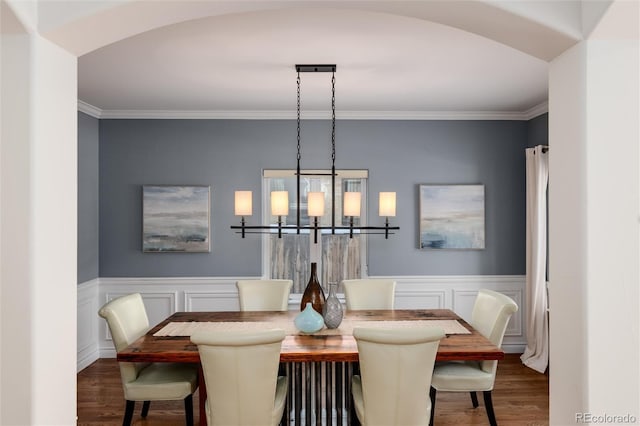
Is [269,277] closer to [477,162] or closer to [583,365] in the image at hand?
[477,162]

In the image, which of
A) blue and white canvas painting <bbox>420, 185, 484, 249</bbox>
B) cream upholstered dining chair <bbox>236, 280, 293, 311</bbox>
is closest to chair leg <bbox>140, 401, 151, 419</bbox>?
cream upholstered dining chair <bbox>236, 280, 293, 311</bbox>

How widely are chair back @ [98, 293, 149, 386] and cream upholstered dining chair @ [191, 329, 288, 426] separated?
783 mm

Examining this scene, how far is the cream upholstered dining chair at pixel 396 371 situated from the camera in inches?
90.3

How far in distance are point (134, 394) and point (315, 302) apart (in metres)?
1.27

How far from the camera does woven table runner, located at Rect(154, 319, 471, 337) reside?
300 cm

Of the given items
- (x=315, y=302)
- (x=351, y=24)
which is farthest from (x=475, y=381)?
(x=351, y=24)

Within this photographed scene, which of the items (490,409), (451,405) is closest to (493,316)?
(490,409)

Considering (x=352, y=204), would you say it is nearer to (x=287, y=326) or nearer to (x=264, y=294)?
(x=287, y=326)

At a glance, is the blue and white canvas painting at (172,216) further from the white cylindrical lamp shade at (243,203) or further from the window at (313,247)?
the white cylindrical lamp shade at (243,203)

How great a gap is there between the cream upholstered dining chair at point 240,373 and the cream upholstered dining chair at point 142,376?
56 centimetres

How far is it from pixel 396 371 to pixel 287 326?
1024mm

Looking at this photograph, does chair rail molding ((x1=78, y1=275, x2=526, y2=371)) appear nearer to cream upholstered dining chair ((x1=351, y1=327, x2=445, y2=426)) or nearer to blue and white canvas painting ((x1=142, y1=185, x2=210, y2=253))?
blue and white canvas painting ((x1=142, y1=185, x2=210, y2=253))

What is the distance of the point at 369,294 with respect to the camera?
3.87m

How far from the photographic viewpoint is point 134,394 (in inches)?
113
